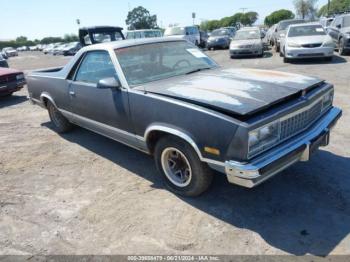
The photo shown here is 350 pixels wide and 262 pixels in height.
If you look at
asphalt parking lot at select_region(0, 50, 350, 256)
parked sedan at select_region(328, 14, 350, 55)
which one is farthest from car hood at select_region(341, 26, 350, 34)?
asphalt parking lot at select_region(0, 50, 350, 256)

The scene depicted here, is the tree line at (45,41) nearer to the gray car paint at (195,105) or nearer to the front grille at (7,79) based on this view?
the front grille at (7,79)

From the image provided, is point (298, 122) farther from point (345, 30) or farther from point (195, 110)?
point (345, 30)

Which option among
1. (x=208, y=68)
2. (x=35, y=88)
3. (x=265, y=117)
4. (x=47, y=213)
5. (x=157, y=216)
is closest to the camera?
(x=265, y=117)

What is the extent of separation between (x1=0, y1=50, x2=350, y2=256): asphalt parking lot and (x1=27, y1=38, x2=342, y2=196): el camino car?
0.39m

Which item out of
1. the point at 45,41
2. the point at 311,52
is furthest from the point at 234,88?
the point at 45,41

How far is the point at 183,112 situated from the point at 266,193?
1.34 meters

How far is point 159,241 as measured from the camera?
2957 millimetres

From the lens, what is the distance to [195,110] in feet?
9.89

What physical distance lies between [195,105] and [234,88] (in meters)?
0.55

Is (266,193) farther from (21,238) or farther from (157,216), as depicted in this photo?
(21,238)

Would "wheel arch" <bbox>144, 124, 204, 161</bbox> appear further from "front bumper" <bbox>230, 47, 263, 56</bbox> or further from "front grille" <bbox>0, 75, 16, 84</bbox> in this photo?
"front bumper" <bbox>230, 47, 263, 56</bbox>

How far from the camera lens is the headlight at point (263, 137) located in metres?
2.80

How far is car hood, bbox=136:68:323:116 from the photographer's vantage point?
2966 mm

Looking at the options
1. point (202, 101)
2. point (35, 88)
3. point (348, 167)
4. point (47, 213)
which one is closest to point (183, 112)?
point (202, 101)
